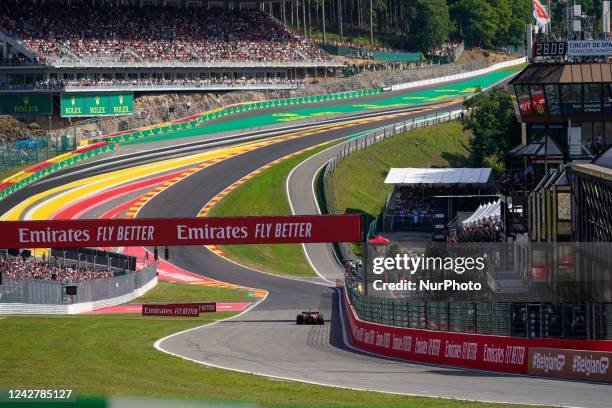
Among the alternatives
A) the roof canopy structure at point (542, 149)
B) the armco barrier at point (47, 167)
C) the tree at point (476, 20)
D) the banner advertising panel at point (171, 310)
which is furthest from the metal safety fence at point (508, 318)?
the tree at point (476, 20)

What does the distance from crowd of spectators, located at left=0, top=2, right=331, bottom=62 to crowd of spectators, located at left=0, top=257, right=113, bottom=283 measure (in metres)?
46.5

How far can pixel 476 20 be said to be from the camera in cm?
15600

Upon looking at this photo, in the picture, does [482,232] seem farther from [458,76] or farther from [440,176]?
[458,76]

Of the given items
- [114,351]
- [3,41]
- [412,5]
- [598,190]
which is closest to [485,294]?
[598,190]

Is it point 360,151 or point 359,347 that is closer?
point 359,347

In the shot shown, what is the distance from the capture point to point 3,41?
315ft

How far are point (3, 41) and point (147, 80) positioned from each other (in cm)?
1245

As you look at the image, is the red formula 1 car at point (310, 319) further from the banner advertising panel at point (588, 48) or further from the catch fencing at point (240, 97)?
the catch fencing at point (240, 97)

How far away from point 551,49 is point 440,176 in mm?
29548

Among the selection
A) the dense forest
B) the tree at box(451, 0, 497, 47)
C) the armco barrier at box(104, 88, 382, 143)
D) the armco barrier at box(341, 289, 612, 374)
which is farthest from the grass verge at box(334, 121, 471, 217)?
the tree at box(451, 0, 497, 47)

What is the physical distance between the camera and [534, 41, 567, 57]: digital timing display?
138 ft

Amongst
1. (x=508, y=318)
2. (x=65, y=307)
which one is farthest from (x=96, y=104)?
(x=508, y=318)

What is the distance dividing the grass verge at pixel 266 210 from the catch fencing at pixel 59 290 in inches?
477

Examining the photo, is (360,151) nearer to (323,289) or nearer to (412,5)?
(323,289)
